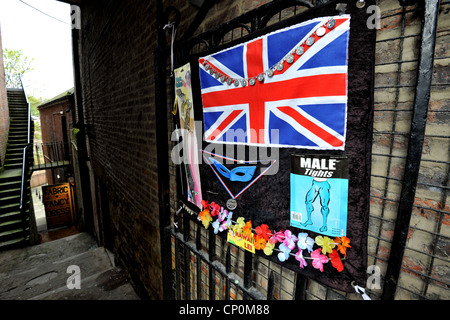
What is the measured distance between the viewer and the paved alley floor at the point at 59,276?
3945 mm

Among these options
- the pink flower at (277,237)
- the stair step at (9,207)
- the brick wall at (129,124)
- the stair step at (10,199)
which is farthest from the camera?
the stair step at (10,199)

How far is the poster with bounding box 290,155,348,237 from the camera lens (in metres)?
0.97

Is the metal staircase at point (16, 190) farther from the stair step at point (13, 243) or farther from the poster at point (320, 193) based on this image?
the poster at point (320, 193)

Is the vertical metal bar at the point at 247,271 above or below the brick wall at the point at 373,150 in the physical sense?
below

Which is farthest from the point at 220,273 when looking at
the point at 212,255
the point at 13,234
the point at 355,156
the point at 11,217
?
the point at 11,217

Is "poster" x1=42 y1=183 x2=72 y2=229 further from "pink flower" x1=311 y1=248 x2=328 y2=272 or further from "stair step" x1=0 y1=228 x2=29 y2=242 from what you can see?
"pink flower" x1=311 y1=248 x2=328 y2=272

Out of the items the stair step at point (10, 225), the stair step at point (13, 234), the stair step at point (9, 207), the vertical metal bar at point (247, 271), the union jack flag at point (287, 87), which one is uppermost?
the union jack flag at point (287, 87)

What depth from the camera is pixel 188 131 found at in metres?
1.80

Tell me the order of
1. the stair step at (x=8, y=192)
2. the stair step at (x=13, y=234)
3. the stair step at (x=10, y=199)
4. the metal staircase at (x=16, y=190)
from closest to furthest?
1. the stair step at (x=13, y=234)
2. the metal staircase at (x=16, y=190)
3. the stair step at (x=10, y=199)
4. the stair step at (x=8, y=192)

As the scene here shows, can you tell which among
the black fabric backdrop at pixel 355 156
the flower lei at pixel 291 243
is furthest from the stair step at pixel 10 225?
the black fabric backdrop at pixel 355 156

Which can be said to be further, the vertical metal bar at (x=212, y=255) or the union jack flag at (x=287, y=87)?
the vertical metal bar at (x=212, y=255)

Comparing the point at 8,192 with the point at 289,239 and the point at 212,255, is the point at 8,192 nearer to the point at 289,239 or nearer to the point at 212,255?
the point at 212,255

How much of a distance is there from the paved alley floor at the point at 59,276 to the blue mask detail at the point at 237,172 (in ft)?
11.6
